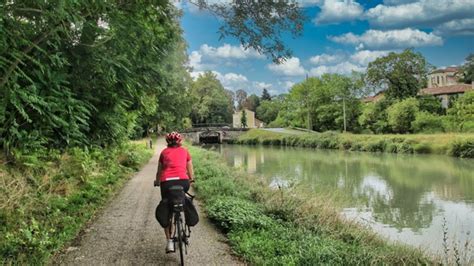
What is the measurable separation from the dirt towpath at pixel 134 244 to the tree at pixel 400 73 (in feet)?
168

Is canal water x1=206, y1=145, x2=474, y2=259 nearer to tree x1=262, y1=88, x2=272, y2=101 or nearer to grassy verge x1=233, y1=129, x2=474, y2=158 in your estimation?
grassy verge x1=233, y1=129, x2=474, y2=158

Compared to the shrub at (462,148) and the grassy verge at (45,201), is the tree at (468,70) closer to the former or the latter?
the shrub at (462,148)

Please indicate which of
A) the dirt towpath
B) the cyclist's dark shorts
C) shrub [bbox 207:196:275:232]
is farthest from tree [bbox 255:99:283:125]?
the cyclist's dark shorts

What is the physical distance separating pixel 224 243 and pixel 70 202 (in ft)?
14.0

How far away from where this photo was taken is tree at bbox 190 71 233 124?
81.1m

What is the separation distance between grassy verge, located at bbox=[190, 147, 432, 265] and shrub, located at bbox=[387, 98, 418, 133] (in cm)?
4049

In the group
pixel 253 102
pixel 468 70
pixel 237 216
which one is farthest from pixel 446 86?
pixel 237 216

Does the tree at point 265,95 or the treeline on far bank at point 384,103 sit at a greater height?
the tree at point 265,95

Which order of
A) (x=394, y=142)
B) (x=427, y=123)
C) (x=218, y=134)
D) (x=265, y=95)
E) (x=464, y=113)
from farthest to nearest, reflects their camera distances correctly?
1. (x=265, y=95)
2. (x=218, y=134)
3. (x=427, y=123)
4. (x=464, y=113)
5. (x=394, y=142)

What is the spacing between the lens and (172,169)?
5695mm

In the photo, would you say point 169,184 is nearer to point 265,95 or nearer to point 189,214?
point 189,214

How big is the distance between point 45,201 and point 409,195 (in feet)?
43.5

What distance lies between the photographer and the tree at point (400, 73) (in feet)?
179

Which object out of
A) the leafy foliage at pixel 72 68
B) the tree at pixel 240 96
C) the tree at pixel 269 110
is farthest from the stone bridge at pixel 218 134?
the leafy foliage at pixel 72 68
